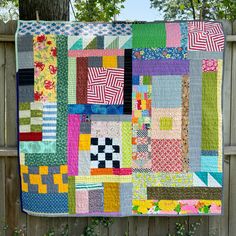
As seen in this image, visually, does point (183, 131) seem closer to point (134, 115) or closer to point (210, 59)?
point (134, 115)

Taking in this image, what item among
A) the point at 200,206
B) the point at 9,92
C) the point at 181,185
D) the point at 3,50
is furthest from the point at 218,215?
the point at 3,50

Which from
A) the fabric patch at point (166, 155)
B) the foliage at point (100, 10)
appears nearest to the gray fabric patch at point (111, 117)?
the fabric patch at point (166, 155)

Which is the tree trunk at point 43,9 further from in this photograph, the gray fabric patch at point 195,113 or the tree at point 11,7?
the tree at point 11,7

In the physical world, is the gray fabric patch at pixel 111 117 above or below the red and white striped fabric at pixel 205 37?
below

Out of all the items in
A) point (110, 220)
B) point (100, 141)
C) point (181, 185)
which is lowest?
point (110, 220)

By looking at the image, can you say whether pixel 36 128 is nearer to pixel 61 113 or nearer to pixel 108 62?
pixel 61 113

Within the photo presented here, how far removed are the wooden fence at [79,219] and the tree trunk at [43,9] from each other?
458 mm

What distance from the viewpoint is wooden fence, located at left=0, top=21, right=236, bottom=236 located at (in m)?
2.84

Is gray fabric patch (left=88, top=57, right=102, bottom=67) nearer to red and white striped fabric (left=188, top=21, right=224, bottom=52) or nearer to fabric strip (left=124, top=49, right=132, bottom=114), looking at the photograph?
fabric strip (left=124, top=49, right=132, bottom=114)

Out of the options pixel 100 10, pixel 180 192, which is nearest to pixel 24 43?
pixel 180 192

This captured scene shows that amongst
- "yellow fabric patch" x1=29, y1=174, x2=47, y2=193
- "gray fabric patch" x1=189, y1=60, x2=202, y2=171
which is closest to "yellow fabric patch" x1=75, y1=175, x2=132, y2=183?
"yellow fabric patch" x1=29, y1=174, x2=47, y2=193

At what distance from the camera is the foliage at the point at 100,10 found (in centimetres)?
595

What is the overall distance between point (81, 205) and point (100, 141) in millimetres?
456

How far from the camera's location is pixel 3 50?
9.28 feet
